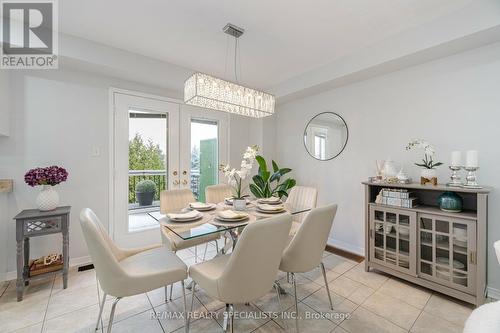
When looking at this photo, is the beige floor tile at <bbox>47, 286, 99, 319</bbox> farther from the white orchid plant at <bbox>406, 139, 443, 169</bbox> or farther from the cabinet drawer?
the white orchid plant at <bbox>406, 139, 443, 169</bbox>

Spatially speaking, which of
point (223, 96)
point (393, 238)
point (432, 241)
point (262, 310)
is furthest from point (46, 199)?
point (432, 241)

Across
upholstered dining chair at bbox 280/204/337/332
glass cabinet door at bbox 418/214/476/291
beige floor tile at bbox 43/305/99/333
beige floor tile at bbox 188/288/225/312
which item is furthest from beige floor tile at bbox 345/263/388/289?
beige floor tile at bbox 43/305/99/333

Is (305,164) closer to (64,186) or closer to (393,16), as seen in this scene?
(393,16)

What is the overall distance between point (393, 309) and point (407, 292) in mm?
381

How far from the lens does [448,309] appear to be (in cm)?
184

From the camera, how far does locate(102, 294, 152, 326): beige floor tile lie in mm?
1753

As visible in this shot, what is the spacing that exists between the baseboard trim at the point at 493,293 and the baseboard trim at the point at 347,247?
1.13 m

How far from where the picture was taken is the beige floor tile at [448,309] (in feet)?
5.67

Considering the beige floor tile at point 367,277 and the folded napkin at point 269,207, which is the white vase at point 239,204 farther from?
the beige floor tile at point 367,277

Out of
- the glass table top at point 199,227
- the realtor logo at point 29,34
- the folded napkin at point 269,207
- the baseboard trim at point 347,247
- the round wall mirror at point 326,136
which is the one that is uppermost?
the realtor logo at point 29,34

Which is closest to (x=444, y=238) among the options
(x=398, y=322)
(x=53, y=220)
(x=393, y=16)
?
(x=398, y=322)

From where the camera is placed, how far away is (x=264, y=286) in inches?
54.0

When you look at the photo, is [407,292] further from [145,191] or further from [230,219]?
[145,191]

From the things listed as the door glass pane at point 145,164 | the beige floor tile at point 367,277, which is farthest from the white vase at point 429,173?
the door glass pane at point 145,164
